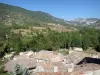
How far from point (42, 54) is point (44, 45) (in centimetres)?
2332

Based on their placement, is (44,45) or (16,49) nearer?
(16,49)

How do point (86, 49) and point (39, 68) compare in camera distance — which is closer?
point (39, 68)

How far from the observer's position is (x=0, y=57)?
61.2m

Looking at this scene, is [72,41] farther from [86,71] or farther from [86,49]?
[86,71]

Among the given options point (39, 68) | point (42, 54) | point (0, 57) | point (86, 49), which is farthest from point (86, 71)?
point (86, 49)

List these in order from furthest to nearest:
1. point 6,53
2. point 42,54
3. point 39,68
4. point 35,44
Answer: point 35,44 → point 6,53 → point 42,54 → point 39,68

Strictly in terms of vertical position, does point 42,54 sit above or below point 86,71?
below

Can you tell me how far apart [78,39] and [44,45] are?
49.7ft

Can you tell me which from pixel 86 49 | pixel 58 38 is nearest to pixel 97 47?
pixel 86 49

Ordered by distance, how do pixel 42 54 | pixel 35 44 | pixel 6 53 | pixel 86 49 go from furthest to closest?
pixel 86 49 < pixel 35 44 < pixel 6 53 < pixel 42 54

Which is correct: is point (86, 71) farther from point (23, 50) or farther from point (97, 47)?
point (97, 47)

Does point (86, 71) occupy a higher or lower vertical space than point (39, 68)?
higher

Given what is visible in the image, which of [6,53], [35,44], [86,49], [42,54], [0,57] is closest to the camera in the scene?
[42,54]

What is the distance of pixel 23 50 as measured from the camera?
73125 mm
